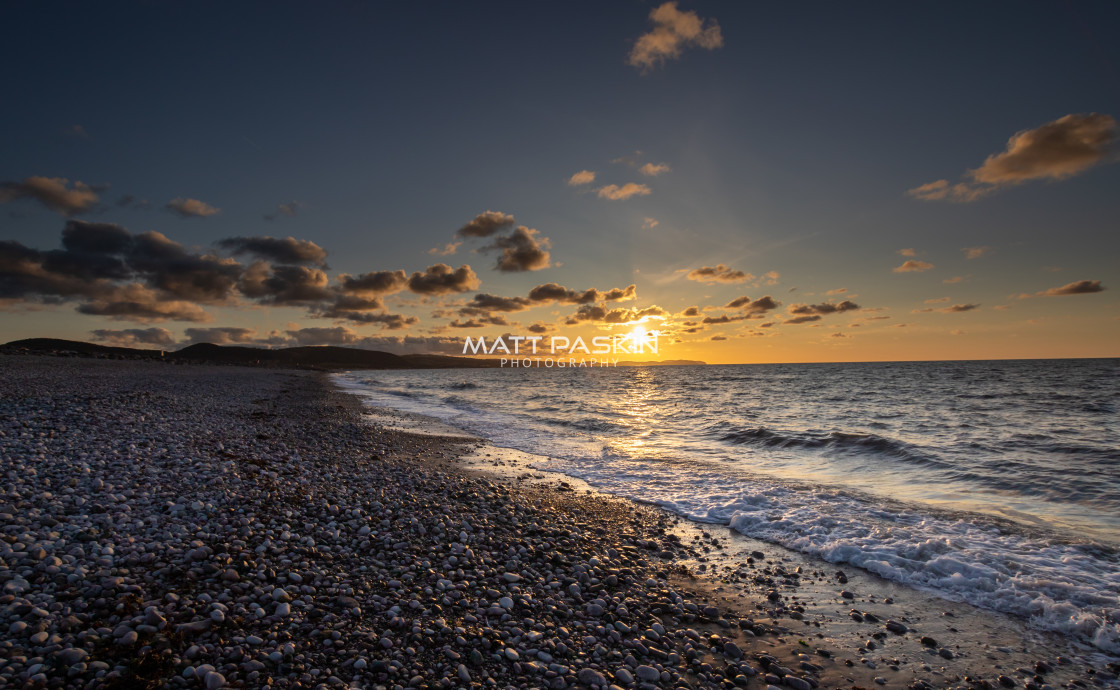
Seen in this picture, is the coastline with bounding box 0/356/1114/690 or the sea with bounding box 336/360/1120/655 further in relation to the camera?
the sea with bounding box 336/360/1120/655

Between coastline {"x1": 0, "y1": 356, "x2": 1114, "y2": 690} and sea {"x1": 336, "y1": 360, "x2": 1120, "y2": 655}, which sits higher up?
coastline {"x1": 0, "y1": 356, "x2": 1114, "y2": 690}

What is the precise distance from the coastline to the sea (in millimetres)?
1200

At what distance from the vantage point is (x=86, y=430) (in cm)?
1392

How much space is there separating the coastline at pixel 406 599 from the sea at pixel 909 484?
3.94ft

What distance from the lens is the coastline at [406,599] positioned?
488 centimetres

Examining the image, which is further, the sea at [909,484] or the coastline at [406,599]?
the sea at [909,484]

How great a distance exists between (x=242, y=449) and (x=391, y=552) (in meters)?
9.52

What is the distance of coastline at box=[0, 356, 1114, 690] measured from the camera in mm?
4879

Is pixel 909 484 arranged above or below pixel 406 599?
below

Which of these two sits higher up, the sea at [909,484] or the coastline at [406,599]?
the coastline at [406,599]

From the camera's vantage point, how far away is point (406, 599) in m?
6.30

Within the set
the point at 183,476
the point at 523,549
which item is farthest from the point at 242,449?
the point at 523,549

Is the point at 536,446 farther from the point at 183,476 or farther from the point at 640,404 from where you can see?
the point at 640,404

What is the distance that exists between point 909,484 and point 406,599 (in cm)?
1688
